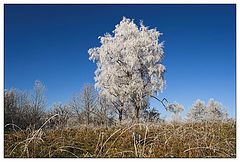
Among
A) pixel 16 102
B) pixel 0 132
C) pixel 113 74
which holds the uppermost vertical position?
pixel 113 74

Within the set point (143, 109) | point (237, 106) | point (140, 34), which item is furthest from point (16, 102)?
point (237, 106)

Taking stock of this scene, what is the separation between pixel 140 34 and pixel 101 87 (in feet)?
14.5

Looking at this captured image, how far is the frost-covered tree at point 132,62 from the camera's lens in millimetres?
10930

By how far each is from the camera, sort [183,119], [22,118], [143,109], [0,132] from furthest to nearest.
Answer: [22,118] < [143,109] < [183,119] < [0,132]

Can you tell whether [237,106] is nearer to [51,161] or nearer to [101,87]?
[51,161]

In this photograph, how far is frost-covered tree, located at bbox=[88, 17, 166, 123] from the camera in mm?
10930

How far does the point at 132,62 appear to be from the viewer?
10.8m

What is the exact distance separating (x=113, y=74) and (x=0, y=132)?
8395 mm

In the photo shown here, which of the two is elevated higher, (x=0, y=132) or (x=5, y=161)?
(x=0, y=132)

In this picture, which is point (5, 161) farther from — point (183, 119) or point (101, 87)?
point (101, 87)

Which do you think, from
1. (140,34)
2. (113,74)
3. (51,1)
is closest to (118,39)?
(140,34)

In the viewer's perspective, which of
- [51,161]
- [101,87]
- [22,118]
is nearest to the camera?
[51,161]

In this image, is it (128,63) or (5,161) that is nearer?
(5,161)

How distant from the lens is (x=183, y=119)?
7.55m
